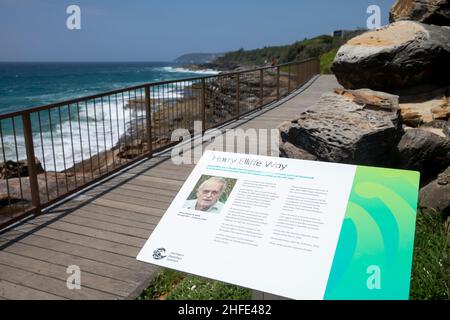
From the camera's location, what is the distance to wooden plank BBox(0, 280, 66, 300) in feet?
10.9

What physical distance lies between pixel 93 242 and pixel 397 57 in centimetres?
505

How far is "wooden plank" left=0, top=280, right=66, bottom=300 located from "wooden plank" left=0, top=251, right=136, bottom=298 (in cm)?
22

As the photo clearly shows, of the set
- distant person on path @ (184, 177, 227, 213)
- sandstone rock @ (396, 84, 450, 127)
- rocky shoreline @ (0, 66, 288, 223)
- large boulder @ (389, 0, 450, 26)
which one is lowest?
rocky shoreline @ (0, 66, 288, 223)

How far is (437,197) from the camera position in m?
4.21

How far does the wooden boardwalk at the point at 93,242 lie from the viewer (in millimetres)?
3479

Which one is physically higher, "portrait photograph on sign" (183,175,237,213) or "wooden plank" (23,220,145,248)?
"portrait photograph on sign" (183,175,237,213)

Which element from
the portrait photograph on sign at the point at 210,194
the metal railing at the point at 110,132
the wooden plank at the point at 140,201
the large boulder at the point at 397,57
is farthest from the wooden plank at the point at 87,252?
the large boulder at the point at 397,57

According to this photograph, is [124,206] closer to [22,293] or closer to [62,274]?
[62,274]

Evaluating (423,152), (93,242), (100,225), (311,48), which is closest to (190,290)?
(93,242)

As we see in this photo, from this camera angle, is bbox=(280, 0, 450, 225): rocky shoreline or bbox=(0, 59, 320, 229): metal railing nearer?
bbox=(280, 0, 450, 225): rocky shoreline

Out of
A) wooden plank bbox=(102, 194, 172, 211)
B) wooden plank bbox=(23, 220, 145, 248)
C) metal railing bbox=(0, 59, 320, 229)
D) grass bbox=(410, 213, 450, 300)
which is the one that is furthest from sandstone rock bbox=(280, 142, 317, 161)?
metal railing bbox=(0, 59, 320, 229)

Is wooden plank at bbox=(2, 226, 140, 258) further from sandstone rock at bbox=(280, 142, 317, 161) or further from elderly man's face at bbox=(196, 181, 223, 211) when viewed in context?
sandstone rock at bbox=(280, 142, 317, 161)
